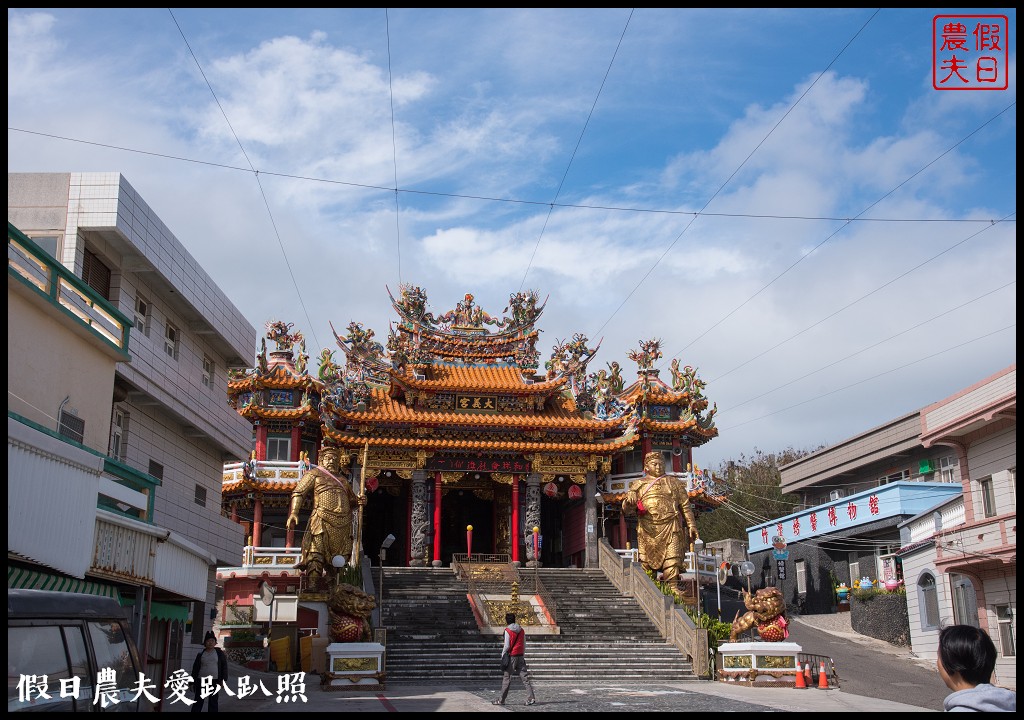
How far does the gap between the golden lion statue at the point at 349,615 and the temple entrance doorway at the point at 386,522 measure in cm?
1534

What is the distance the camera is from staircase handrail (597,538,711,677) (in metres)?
20.7

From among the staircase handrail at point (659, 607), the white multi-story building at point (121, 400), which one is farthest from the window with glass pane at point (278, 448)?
the staircase handrail at point (659, 607)

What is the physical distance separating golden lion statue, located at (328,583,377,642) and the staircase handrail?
7344 millimetres

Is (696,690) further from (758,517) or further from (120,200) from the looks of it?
(758,517)

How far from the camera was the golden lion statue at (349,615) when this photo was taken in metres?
18.7

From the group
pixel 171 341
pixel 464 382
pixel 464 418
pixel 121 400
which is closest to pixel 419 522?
pixel 464 418

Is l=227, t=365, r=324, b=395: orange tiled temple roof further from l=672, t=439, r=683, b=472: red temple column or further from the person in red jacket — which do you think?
the person in red jacket

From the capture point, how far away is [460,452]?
106 feet

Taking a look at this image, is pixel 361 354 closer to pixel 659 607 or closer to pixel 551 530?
pixel 551 530

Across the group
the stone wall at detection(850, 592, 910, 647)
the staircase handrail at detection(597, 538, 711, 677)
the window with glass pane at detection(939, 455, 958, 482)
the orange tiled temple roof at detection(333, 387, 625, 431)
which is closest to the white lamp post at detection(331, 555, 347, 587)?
the orange tiled temple roof at detection(333, 387, 625, 431)

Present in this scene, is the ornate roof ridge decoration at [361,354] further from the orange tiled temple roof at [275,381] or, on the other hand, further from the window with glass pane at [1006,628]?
the window with glass pane at [1006,628]

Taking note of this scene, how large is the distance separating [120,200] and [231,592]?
13.0 metres

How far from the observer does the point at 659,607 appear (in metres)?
23.9

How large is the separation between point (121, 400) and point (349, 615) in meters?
6.85
